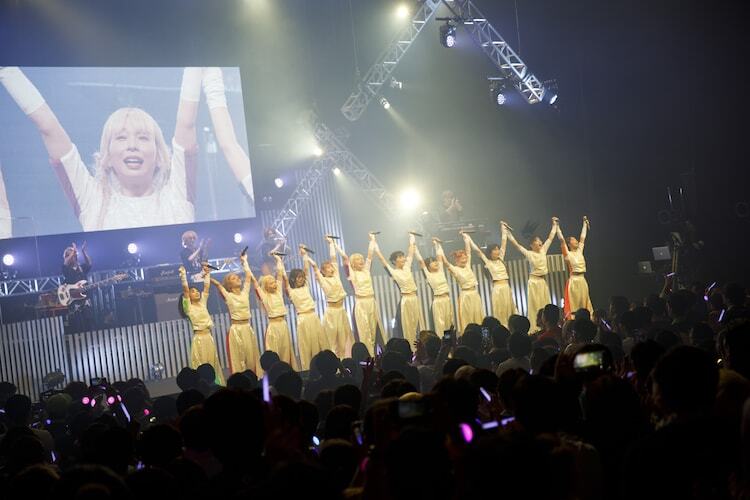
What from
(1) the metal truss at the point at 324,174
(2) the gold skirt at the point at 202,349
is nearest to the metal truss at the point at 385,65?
(1) the metal truss at the point at 324,174

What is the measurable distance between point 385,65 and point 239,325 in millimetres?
9224

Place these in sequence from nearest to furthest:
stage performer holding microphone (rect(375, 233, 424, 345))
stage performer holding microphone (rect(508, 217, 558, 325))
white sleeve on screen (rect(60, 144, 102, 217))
A: stage performer holding microphone (rect(375, 233, 424, 345)), stage performer holding microphone (rect(508, 217, 558, 325)), white sleeve on screen (rect(60, 144, 102, 217))

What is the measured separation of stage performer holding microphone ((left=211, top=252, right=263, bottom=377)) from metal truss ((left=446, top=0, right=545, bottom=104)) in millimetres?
8137

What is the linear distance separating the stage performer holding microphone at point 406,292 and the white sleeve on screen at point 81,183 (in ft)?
24.0

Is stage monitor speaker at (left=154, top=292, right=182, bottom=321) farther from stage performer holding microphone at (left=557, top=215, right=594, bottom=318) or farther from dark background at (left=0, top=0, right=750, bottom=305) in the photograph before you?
stage performer holding microphone at (left=557, top=215, right=594, bottom=318)

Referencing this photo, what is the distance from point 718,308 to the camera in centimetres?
1037

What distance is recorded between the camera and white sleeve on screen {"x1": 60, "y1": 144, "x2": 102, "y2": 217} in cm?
1827

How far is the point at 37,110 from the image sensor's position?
17953 millimetres

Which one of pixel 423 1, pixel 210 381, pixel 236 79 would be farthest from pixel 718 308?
pixel 236 79

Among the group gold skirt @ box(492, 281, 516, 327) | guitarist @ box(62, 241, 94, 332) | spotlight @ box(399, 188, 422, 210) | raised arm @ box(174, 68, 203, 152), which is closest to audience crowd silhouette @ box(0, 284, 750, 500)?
gold skirt @ box(492, 281, 516, 327)

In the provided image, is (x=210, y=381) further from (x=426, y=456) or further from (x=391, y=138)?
(x=391, y=138)

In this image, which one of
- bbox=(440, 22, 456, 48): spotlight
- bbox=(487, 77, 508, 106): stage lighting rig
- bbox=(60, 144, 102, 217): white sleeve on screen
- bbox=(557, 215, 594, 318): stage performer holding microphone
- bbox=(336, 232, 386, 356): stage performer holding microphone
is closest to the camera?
bbox=(336, 232, 386, 356): stage performer holding microphone

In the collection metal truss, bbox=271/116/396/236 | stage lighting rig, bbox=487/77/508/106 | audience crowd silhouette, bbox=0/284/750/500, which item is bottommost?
audience crowd silhouette, bbox=0/284/750/500

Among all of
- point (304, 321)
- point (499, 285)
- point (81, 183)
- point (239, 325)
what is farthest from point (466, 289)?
point (81, 183)
